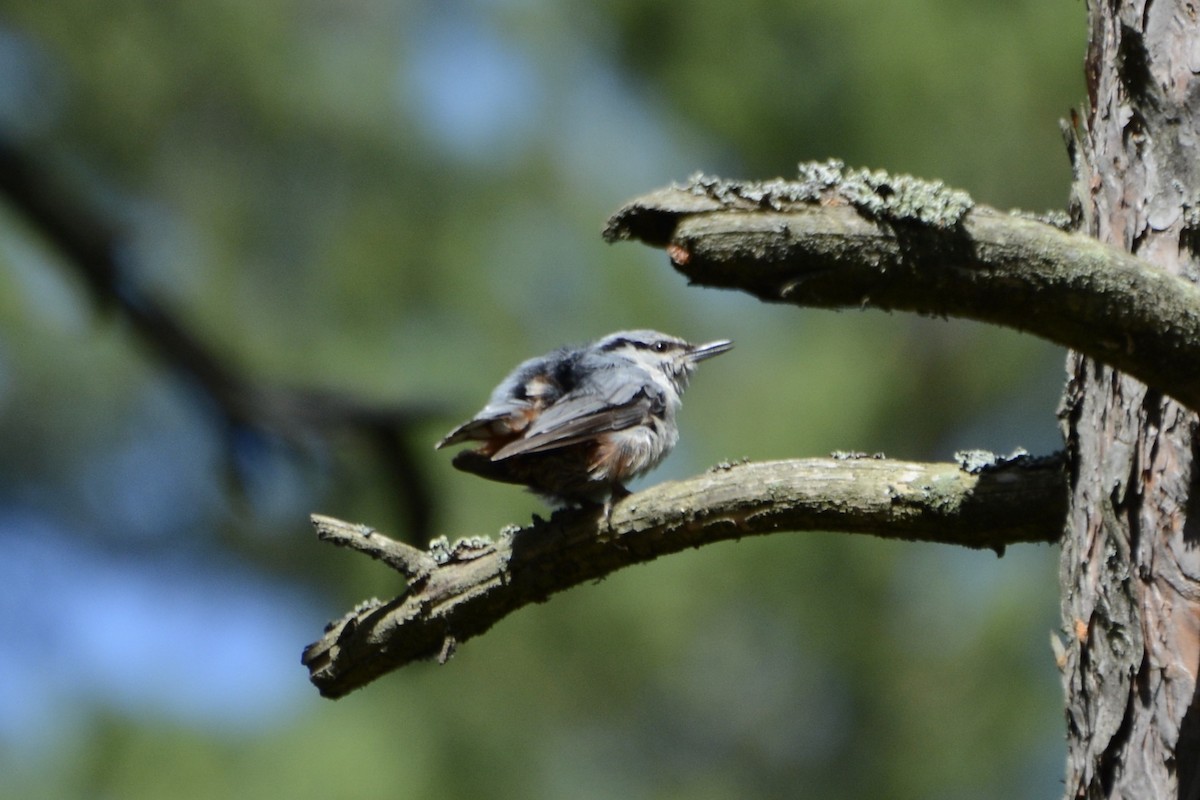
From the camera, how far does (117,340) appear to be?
23.7 ft

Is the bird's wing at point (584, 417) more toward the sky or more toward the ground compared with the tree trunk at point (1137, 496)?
more toward the sky

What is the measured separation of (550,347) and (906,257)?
4757 millimetres

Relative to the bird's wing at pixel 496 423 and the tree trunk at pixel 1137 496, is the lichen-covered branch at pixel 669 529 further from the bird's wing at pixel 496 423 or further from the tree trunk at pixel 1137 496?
the bird's wing at pixel 496 423

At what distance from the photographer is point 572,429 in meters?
2.94

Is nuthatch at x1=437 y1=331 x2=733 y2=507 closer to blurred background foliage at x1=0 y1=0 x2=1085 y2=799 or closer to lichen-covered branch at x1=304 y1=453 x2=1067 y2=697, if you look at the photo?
lichen-covered branch at x1=304 y1=453 x2=1067 y2=697

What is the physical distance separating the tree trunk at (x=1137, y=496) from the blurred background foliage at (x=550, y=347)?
3.55 metres

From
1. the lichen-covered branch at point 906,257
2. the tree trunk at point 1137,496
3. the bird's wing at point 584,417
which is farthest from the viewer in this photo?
the bird's wing at point 584,417

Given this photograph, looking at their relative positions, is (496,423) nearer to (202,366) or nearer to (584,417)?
→ (584,417)

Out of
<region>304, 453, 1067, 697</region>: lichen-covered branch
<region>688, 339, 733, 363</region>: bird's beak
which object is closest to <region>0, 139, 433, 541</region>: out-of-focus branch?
<region>688, 339, 733, 363</region>: bird's beak

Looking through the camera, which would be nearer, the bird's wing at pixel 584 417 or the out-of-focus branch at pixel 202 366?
the bird's wing at pixel 584 417

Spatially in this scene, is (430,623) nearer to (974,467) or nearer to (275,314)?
(974,467)

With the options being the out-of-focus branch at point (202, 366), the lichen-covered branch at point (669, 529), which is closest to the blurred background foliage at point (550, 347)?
the out-of-focus branch at point (202, 366)

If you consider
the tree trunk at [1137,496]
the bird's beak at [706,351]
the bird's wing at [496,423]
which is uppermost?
the bird's beak at [706,351]

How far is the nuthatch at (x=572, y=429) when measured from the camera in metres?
2.93
